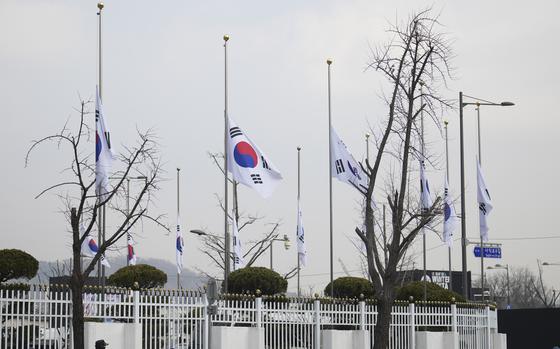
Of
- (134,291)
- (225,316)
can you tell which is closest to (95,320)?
(134,291)

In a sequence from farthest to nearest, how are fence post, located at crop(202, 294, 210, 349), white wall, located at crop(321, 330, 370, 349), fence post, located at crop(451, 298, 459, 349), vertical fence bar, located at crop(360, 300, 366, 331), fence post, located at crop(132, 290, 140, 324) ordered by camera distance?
fence post, located at crop(451, 298, 459, 349), vertical fence bar, located at crop(360, 300, 366, 331), white wall, located at crop(321, 330, 370, 349), fence post, located at crop(202, 294, 210, 349), fence post, located at crop(132, 290, 140, 324)

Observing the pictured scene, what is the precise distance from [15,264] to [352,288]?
12158 millimetres

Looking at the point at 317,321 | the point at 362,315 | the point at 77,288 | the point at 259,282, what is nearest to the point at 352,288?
the point at 362,315

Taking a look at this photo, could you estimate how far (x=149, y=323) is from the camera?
84.5 feet

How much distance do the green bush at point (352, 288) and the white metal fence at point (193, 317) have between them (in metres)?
1.25

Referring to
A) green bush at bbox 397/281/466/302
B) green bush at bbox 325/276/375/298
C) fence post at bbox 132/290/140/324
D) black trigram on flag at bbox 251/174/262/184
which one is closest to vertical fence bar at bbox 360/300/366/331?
green bush at bbox 325/276/375/298

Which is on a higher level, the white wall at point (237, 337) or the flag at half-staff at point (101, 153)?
the flag at half-staff at point (101, 153)

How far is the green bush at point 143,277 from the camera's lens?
30.3 meters

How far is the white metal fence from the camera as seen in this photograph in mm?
23359

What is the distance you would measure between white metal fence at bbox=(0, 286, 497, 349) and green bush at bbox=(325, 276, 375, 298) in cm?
125

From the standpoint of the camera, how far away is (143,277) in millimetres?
30391

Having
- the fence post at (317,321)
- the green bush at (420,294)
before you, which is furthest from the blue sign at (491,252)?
the fence post at (317,321)

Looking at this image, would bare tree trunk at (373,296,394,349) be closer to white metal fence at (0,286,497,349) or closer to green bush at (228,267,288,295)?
white metal fence at (0,286,497,349)

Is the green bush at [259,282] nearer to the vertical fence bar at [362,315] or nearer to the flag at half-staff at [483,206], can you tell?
the vertical fence bar at [362,315]
